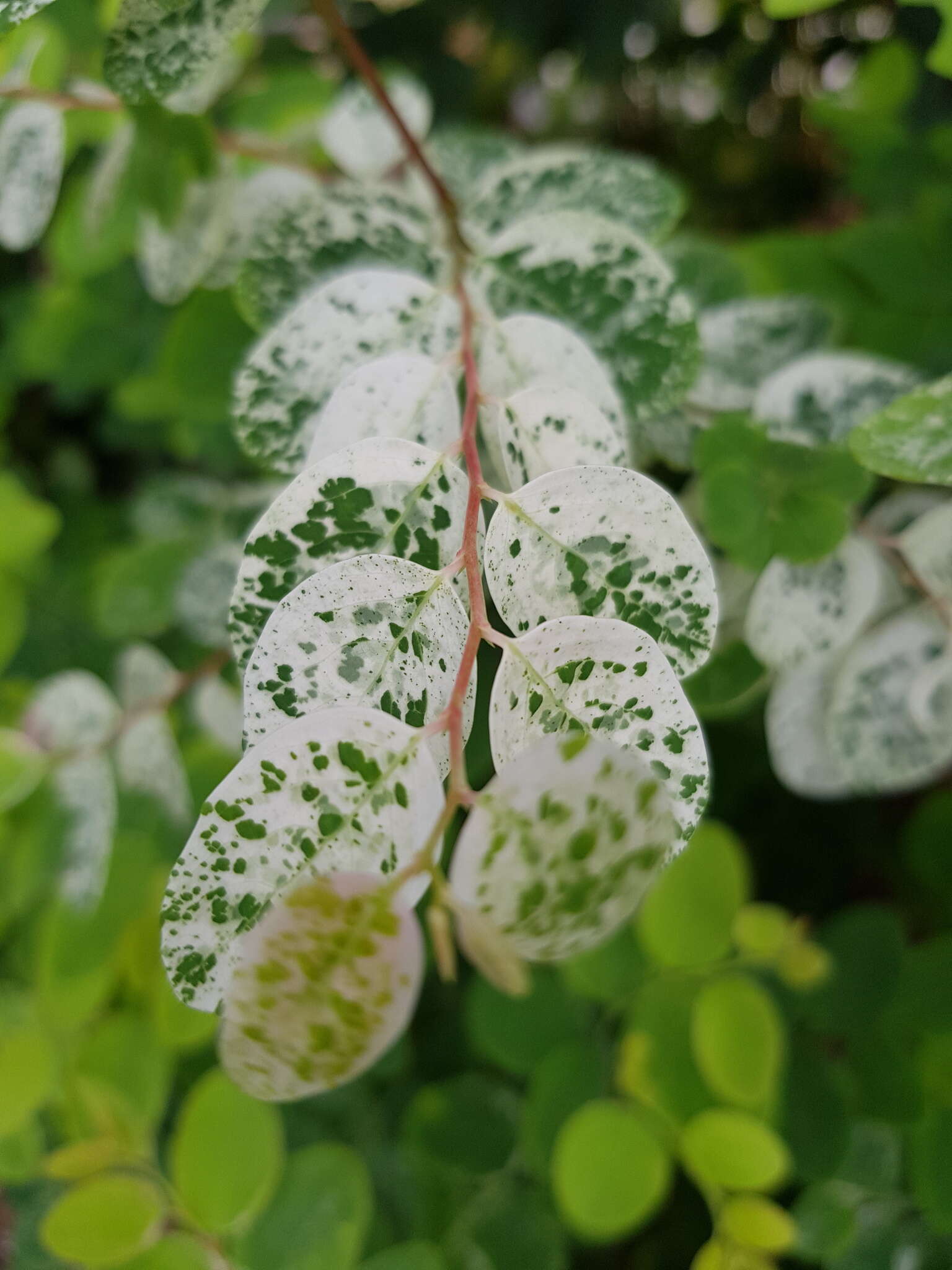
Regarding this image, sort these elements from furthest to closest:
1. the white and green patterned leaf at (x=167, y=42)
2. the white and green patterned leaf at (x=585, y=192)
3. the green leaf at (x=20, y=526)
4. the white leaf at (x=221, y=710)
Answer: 1. the green leaf at (x=20, y=526)
2. the white leaf at (x=221, y=710)
3. the white and green patterned leaf at (x=585, y=192)
4. the white and green patterned leaf at (x=167, y=42)

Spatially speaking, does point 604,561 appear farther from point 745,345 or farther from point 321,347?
point 745,345

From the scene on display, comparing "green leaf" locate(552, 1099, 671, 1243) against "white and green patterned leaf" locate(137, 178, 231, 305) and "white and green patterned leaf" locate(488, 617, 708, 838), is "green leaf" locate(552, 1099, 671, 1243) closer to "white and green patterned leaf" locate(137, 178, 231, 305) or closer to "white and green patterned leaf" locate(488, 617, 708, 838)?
"white and green patterned leaf" locate(488, 617, 708, 838)

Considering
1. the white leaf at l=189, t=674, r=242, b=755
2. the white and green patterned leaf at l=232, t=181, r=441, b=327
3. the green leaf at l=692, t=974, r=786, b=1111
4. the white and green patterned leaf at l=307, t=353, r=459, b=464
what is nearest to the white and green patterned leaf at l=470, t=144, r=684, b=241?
the white and green patterned leaf at l=232, t=181, r=441, b=327

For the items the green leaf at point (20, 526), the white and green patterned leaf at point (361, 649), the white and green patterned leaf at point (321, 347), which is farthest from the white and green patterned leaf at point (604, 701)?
the green leaf at point (20, 526)

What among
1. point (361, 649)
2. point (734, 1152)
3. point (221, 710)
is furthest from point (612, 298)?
point (734, 1152)

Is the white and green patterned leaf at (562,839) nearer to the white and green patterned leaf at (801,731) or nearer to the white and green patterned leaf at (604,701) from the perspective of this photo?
the white and green patterned leaf at (604,701)

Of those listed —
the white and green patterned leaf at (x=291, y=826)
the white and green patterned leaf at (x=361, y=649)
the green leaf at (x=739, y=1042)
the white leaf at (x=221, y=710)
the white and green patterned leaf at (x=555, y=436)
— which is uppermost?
the white and green patterned leaf at (x=555, y=436)

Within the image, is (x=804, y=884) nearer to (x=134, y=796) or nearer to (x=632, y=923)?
(x=632, y=923)
